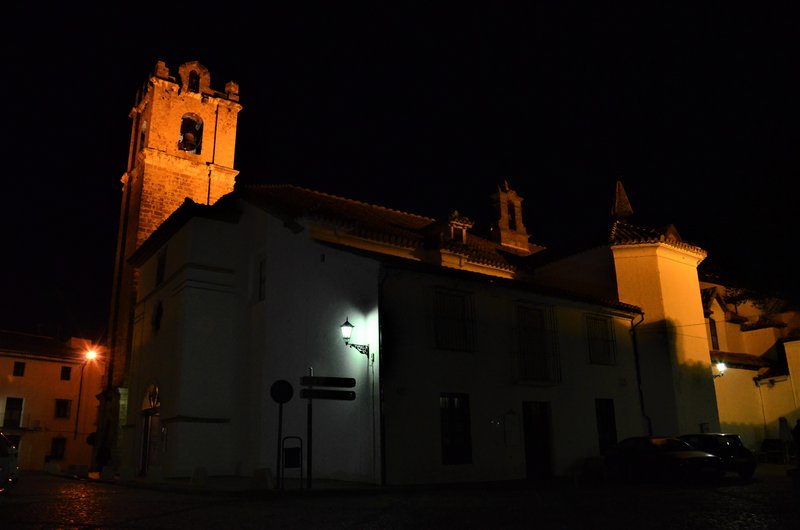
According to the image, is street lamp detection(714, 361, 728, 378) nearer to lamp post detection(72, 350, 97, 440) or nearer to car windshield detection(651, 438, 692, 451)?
car windshield detection(651, 438, 692, 451)

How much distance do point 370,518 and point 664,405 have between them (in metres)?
17.0

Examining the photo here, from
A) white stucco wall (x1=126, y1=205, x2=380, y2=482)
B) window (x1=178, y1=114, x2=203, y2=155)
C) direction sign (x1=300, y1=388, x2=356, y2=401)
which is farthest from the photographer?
window (x1=178, y1=114, x2=203, y2=155)

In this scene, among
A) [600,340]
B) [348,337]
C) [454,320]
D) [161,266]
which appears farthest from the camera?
[161,266]

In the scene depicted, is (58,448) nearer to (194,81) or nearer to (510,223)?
(194,81)

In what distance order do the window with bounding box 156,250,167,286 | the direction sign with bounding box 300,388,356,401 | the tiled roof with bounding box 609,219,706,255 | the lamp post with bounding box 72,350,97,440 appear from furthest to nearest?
the lamp post with bounding box 72,350,97,440 → the tiled roof with bounding box 609,219,706,255 → the window with bounding box 156,250,167,286 → the direction sign with bounding box 300,388,356,401

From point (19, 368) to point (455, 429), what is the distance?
40.0m

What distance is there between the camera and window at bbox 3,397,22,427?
43406 mm

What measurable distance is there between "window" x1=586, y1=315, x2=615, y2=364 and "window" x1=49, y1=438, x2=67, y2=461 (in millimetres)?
39685

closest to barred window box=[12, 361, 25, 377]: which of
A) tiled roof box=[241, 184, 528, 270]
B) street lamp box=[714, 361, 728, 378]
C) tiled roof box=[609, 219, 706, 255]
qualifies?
tiled roof box=[241, 184, 528, 270]

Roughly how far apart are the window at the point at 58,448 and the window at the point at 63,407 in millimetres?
1755

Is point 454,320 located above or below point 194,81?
below

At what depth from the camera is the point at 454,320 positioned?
61.3 ft

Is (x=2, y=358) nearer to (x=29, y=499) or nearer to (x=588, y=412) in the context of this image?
(x=29, y=499)

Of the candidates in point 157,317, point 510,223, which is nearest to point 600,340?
point 510,223
